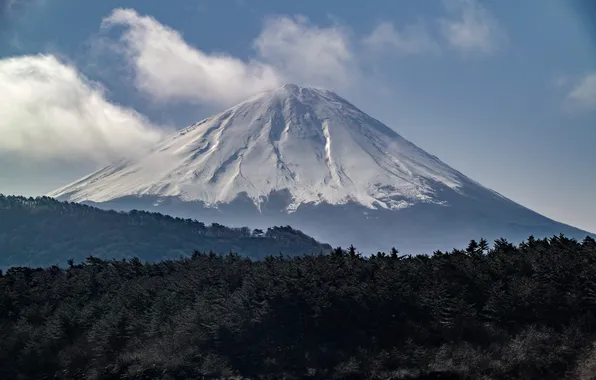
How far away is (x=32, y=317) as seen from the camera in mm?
66000

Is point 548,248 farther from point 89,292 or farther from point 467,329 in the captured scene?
point 89,292

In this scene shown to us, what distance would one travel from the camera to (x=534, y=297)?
52.1 meters

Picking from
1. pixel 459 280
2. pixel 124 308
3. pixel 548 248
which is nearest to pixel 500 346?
pixel 459 280

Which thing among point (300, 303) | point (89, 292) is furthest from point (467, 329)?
point (89, 292)

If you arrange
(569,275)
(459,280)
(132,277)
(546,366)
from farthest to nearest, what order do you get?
(132,277)
(459,280)
(569,275)
(546,366)

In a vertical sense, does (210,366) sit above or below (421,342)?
below

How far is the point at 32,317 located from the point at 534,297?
4435 cm

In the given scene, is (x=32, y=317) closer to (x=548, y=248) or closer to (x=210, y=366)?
(x=210, y=366)

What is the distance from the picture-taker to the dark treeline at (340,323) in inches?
1964

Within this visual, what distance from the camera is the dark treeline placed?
4988 centimetres

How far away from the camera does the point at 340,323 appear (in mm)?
56406

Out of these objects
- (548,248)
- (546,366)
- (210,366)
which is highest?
(548,248)

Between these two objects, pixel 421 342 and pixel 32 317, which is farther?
pixel 32 317

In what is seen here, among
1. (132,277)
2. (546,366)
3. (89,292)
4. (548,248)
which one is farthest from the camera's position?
(132,277)
